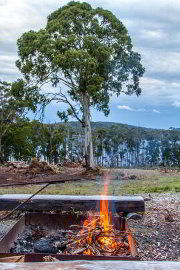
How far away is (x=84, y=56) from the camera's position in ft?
76.5

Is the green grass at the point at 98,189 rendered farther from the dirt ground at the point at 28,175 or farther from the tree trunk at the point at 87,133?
the tree trunk at the point at 87,133

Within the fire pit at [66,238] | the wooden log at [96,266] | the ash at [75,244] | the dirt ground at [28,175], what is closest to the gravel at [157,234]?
the fire pit at [66,238]

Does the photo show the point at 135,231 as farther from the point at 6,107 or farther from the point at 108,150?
the point at 108,150

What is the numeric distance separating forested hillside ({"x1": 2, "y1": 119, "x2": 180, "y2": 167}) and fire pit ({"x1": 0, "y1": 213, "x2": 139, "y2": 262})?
31.3 metres

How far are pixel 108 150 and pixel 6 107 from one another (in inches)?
1011

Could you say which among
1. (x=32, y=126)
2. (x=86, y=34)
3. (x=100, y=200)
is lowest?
(x=100, y=200)

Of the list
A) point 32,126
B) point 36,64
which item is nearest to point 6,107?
point 32,126

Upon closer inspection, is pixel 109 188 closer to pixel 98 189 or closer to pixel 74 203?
pixel 98 189

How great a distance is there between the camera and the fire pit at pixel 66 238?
14.6 feet

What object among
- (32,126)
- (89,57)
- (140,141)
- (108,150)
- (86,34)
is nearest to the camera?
(89,57)

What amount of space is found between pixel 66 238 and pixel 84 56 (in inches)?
739

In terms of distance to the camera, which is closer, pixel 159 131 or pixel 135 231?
pixel 135 231

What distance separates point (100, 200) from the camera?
6.91 meters

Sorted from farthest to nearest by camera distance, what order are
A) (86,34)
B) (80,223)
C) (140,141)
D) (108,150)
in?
A: (140,141)
(108,150)
(86,34)
(80,223)
